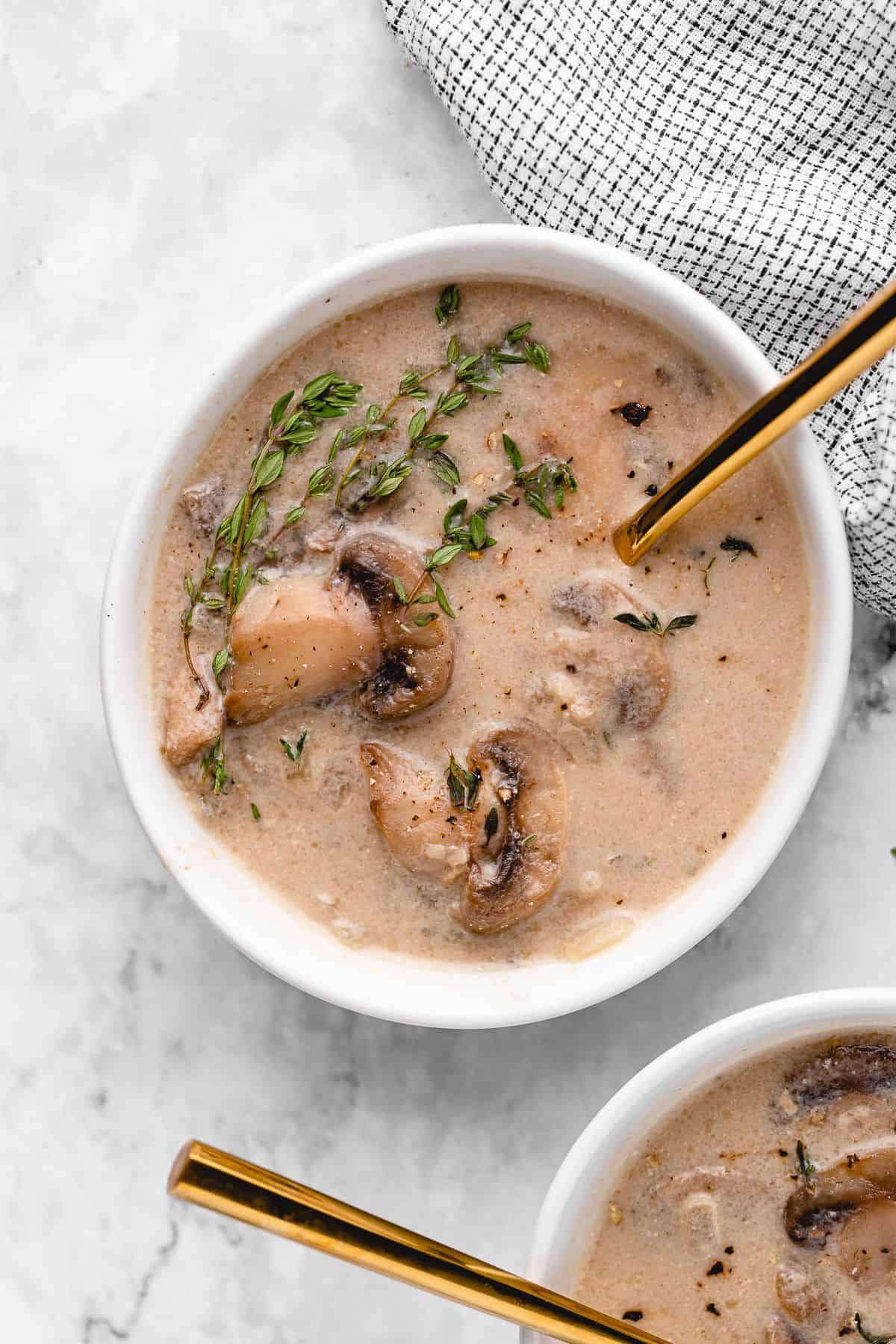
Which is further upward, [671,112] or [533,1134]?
[671,112]

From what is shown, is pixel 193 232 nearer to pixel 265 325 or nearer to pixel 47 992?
pixel 265 325

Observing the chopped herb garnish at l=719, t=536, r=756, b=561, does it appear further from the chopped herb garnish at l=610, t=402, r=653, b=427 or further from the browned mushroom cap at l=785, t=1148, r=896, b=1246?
the browned mushroom cap at l=785, t=1148, r=896, b=1246

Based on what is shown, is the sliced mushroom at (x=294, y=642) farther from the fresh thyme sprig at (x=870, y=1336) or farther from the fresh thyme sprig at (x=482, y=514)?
the fresh thyme sprig at (x=870, y=1336)

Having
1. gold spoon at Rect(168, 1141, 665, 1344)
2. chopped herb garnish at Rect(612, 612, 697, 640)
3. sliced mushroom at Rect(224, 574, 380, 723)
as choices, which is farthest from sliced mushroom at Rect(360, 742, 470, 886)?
gold spoon at Rect(168, 1141, 665, 1344)

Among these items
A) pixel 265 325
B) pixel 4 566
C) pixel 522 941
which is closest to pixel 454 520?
pixel 265 325

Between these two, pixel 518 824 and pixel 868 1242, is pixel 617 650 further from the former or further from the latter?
pixel 868 1242

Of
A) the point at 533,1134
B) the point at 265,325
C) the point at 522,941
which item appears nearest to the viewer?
the point at 265,325
